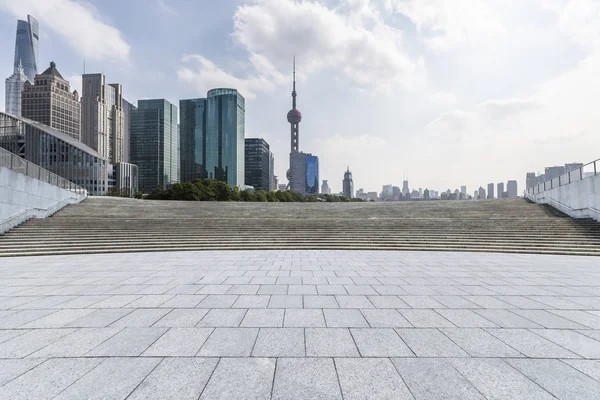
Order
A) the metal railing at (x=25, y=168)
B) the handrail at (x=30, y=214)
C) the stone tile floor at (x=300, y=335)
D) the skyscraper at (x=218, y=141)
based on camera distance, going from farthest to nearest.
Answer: the skyscraper at (x=218, y=141)
the metal railing at (x=25, y=168)
the handrail at (x=30, y=214)
the stone tile floor at (x=300, y=335)

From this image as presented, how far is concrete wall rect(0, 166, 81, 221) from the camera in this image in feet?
58.0

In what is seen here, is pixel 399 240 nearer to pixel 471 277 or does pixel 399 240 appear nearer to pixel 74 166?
pixel 471 277

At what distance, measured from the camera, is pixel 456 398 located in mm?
3244

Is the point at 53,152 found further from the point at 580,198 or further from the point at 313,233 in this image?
the point at 580,198

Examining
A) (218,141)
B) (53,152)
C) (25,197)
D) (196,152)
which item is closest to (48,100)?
(196,152)

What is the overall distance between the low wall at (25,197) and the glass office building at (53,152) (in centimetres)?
9395

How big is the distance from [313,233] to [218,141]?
7184 inches

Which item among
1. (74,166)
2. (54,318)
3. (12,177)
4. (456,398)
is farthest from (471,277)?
(74,166)

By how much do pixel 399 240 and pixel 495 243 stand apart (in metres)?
5.18

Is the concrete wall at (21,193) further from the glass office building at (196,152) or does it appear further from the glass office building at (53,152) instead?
the glass office building at (196,152)

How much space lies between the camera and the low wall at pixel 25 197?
1769 centimetres

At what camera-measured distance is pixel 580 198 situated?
19.7m

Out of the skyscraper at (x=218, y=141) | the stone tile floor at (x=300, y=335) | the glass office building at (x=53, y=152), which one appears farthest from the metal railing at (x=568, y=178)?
the skyscraper at (x=218, y=141)

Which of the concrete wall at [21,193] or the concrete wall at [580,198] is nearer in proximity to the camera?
the concrete wall at [21,193]
